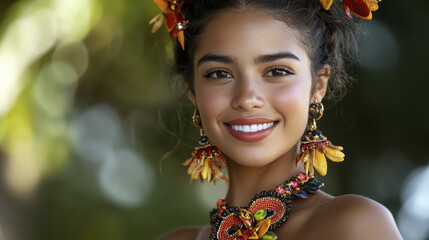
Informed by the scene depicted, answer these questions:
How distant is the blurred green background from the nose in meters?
2.11

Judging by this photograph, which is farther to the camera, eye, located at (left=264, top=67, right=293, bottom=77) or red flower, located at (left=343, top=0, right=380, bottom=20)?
red flower, located at (left=343, top=0, right=380, bottom=20)

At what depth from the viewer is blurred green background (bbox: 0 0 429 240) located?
409 centimetres

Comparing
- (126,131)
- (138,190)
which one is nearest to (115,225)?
(138,190)

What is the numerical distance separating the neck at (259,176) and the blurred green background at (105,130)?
194cm

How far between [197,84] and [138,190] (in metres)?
3.22

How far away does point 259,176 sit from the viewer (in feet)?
6.89

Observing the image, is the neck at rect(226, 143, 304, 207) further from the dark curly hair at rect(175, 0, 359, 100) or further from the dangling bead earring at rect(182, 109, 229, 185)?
the dark curly hair at rect(175, 0, 359, 100)

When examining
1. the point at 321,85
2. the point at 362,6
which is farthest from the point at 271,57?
the point at 362,6

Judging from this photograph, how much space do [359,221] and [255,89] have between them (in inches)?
19.1

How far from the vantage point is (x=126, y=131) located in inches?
208

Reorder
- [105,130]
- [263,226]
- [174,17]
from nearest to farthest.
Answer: [263,226] → [174,17] → [105,130]

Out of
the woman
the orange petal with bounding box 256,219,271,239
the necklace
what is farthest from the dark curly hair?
the orange petal with bounding box 256,219,271,239

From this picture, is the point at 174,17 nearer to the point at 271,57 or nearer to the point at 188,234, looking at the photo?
the point at 271,57

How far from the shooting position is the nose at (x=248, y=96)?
1936 millimetres
